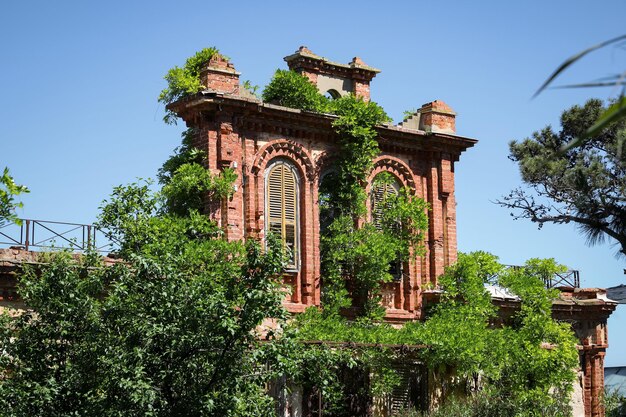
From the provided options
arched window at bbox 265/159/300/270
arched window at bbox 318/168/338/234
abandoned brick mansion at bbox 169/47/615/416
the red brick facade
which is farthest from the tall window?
arched window at bbox 265/159/300/270

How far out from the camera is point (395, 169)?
25859mm

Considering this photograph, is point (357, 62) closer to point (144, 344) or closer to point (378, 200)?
point (378, 200)

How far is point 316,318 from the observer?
22.8 meters

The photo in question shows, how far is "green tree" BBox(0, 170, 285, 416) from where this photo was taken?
47.0ft

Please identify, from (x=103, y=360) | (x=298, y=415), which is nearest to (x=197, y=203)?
(x=298, y=415)

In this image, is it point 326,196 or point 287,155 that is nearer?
point 287,155

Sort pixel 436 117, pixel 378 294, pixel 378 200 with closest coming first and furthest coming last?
pixel 378 294 → pixel 378 200 → pixel 436 117

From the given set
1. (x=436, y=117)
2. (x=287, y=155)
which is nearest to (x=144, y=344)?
(x=287, y=155)

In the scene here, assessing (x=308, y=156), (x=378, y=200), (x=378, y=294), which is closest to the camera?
(x=308, y=156)

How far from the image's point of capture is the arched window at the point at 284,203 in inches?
928

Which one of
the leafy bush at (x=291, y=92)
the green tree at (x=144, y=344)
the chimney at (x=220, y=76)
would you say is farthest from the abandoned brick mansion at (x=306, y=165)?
the green tree at (x=144, y=344)

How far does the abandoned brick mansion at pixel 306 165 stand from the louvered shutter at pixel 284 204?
23 millimetres

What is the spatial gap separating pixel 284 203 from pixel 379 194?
277 cm

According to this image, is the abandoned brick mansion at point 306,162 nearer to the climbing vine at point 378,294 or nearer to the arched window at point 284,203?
the arched window at point 284,203
